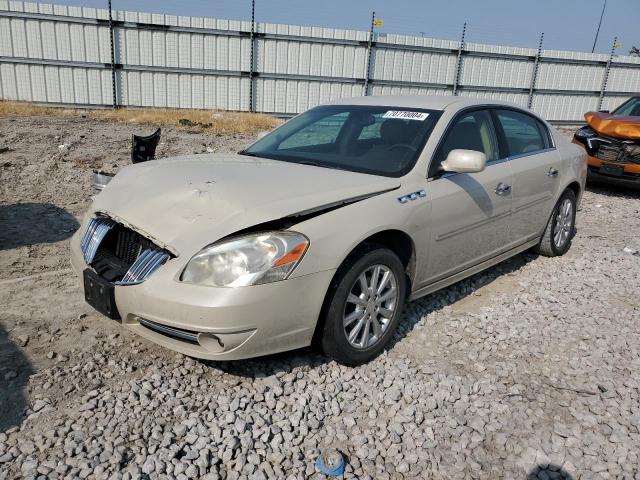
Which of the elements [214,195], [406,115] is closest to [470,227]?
[406,115]

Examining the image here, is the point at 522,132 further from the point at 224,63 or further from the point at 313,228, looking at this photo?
the point at 224,63

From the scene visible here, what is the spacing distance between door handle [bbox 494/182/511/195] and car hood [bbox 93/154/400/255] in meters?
1.16

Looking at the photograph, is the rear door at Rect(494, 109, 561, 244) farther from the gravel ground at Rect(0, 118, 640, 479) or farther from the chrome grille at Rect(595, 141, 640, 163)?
the chrome grille at Rect(595, 141, 640, 163)

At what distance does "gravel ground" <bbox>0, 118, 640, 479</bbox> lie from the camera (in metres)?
2.40

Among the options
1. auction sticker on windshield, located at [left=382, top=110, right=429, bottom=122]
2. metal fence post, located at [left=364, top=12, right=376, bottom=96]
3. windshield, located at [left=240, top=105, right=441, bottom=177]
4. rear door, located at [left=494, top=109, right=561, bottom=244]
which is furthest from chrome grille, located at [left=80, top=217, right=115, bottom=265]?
metal fence post, located at [left=364, top=12, right=376, bottom=96]

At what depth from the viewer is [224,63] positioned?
13828 mm

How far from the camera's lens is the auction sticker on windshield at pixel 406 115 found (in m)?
3.78

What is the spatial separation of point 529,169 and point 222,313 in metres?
3.09

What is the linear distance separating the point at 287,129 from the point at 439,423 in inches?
A: 105

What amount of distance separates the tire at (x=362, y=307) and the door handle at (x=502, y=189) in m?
1.23

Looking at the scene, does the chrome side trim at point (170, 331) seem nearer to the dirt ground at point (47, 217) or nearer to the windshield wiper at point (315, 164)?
the dirt ground at point (47, 217)

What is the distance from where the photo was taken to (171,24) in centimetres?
1322

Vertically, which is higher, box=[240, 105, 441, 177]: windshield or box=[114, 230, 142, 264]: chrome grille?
box=[240, 105, 441, 177]: windshield

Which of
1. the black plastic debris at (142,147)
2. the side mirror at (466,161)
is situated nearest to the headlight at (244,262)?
the side mirror at (466,161)
